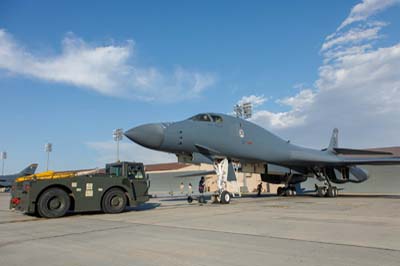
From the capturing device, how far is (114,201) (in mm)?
11273

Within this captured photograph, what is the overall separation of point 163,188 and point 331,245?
130ft

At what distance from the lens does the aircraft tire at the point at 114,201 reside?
1101 centimetres

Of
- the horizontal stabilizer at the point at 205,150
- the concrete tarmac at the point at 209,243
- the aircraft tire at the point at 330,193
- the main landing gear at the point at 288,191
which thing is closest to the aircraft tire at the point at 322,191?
the aircraft tire at the point at 330,193

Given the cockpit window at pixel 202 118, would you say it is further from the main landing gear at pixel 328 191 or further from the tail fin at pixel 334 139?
the tail fin at pixel 334 139

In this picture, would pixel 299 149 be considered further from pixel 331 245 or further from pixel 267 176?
pixel 331 245

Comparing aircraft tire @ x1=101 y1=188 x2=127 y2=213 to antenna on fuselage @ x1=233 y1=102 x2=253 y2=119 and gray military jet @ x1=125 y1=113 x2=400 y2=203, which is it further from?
antenna on fuselage @ x1=233 y1=102 x2=253 y2=119

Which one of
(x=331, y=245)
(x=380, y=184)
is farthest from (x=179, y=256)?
(x=380, y=184)

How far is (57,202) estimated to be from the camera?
34.1ft

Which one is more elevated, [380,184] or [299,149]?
[299,149]

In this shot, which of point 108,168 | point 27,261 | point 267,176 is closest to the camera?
point 27,261

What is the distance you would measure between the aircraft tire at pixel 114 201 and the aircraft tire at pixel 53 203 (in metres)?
1.19

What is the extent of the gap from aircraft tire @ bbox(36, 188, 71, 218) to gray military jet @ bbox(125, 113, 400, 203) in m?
3.07

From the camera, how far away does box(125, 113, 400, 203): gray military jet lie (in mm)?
12602

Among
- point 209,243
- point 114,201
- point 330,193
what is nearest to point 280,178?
point 330,193
